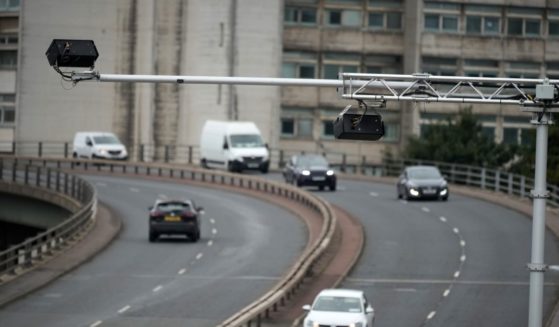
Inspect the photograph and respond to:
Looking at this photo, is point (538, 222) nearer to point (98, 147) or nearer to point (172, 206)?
point (172, 206)

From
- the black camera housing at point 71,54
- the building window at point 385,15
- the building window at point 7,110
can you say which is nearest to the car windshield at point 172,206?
the black camera housing at point 71,54

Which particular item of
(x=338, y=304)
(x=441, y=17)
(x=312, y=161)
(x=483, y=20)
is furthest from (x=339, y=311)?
(x=483, y=20)

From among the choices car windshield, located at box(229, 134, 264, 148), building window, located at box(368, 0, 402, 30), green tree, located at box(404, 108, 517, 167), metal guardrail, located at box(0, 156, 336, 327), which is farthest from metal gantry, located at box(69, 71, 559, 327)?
building window, located at box(368, 0, 402, 30)

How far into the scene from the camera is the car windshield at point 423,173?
2719 inches

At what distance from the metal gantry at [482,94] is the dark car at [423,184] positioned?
1861 inches

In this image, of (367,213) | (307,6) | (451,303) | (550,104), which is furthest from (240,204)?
(550,104)

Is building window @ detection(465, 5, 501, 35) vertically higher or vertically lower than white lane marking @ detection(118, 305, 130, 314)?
higher

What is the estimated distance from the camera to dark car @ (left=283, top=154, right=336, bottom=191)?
73.2 metres

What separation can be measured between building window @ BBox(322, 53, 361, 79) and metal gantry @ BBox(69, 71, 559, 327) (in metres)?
84.7

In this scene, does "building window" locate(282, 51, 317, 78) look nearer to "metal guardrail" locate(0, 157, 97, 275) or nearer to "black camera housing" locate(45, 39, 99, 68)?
"metal guardrail" locate(0, 157, 97, 275)

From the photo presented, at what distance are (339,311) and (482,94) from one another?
15.1 meters

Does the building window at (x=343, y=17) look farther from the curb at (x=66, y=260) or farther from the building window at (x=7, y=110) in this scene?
the curb at (x=66, y=260)

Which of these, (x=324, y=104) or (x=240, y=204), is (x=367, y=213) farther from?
(x=324, y=104)

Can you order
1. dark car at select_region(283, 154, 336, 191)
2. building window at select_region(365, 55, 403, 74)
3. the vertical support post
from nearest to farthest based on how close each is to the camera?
the vertical support post < dark car at select_region(283, 154, 336, 191) < building window at select_region(365, 55, 403, 74)
